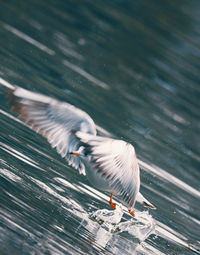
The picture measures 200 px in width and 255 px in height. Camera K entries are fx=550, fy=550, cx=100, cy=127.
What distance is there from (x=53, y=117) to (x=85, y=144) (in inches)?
25.8

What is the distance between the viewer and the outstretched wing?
6.34m

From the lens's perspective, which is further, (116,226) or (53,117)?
(116,226)

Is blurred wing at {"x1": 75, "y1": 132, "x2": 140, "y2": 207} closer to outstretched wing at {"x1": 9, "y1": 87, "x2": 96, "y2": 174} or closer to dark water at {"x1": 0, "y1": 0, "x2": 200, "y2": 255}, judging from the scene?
outstretched wing at {"x1": 9, "y1": 87, "x2": 96, "y2": 174}

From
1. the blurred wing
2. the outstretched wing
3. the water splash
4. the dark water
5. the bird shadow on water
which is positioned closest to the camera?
the dark water

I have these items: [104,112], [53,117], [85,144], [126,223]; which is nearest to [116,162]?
[85,144]

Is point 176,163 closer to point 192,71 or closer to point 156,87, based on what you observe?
point 156,87

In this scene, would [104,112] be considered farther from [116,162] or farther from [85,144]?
[116,162]

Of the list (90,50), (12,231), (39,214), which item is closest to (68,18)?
(90,50)

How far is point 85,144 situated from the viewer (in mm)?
6020

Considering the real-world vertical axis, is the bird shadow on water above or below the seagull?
below

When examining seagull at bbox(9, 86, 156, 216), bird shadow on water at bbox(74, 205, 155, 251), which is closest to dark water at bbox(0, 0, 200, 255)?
bird shadow on water at bbox(74, 205, 155, 251)

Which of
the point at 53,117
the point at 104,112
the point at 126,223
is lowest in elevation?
the point at 126,223

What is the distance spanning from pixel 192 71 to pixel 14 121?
136 inches

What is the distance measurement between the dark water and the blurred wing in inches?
23.5
